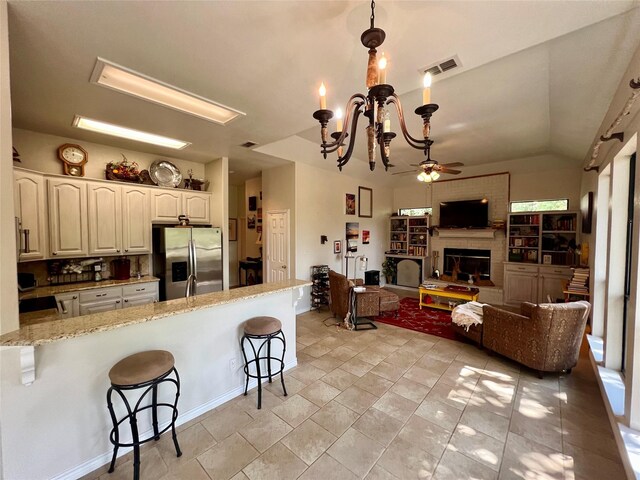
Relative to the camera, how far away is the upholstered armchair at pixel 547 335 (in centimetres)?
271

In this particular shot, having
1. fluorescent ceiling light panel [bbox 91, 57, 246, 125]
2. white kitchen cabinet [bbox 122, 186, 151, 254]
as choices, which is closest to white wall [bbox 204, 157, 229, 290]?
white kitchen cabinet [bbox 122, 186, 151, 254]

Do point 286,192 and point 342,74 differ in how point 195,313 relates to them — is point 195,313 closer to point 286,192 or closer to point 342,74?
point 342,74

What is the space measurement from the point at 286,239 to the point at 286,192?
38.3 inches

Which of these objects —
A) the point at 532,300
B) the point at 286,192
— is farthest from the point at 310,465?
the point at 532,300

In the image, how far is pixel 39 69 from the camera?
6.54 feet

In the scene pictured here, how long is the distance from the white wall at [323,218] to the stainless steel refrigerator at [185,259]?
5.06 ft

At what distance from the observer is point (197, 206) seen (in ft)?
14.9

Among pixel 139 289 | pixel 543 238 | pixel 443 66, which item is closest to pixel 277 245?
pixel 139 289

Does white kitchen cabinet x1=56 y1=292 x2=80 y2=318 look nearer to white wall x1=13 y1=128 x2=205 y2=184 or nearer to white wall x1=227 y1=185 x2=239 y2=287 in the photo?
white wall x1=13 y1=128 x2=205 y2=184

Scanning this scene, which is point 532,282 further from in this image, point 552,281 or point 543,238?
point 543,238

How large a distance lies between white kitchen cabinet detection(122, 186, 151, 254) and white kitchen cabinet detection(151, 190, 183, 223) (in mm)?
82

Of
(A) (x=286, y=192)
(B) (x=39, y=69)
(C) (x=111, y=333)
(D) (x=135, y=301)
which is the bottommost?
(D) (x=135, y=301)

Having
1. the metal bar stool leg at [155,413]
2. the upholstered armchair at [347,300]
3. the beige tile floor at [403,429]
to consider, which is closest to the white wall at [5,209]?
the metal bar stool leg at [155,413]

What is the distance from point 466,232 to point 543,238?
1.46 m
